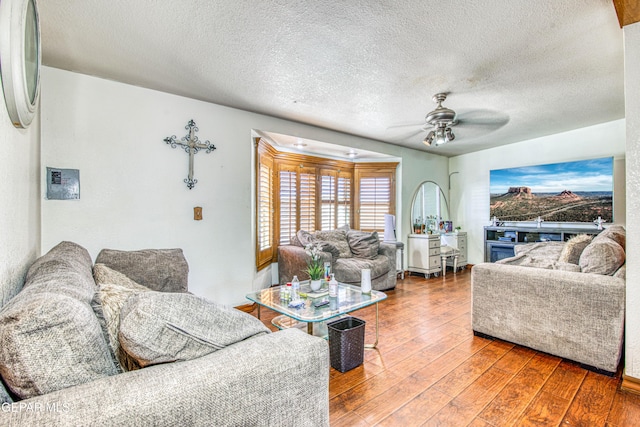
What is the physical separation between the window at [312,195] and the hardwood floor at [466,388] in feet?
7.02

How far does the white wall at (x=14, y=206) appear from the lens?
1135 millimetres

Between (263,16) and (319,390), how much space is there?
6.53 ft

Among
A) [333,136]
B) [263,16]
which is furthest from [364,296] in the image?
[333,136]

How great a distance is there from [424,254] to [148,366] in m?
4.86

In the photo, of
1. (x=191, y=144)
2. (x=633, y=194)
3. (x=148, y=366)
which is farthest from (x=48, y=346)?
(x=633, y=194)

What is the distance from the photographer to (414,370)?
7.15 ft

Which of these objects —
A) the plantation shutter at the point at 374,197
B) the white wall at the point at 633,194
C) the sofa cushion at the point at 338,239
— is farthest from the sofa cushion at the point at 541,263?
the plantation shutter at the point at 374,197

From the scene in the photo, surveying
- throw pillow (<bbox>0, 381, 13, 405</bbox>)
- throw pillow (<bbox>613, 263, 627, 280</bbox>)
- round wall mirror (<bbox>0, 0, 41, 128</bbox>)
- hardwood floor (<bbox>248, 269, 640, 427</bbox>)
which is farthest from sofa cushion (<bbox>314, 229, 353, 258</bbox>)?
throw pillow (<bbox>0, 381, 13, 405</bbox>)

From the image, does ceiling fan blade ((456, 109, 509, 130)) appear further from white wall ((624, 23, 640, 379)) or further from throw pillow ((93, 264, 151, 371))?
throw pillow ((93, 264, 151, 371))

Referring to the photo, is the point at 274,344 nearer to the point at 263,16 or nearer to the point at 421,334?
the point at 263,16

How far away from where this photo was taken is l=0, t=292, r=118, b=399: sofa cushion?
2.36 ft

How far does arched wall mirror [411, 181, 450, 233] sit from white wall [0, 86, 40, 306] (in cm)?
507

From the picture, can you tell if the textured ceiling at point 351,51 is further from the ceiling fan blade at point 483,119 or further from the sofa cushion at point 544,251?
the sofa cushion at point 544,251

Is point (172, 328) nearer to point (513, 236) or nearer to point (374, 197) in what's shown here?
point (374, 197)
